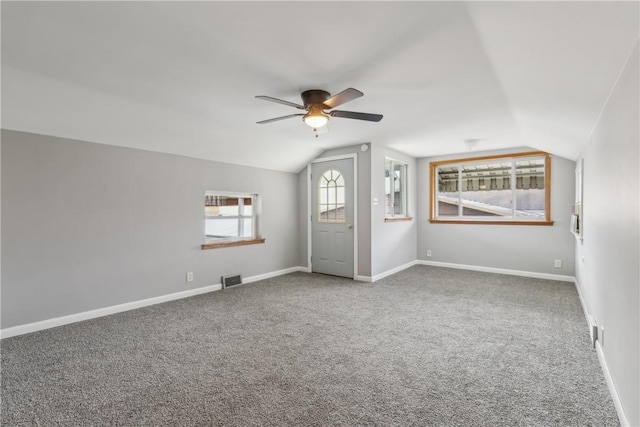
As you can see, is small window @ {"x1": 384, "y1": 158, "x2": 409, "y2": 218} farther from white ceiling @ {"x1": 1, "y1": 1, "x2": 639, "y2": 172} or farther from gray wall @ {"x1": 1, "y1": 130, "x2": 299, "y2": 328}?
gray wall @ {"x1": 1, "y1": 130, "x2": 299, "y2": 328}

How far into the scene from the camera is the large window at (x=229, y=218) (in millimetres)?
4664

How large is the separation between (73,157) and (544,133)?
5318 mm

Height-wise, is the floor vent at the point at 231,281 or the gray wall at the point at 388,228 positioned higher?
the gray wall at the point at 388,228

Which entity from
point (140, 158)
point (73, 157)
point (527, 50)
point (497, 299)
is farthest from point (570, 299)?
point (73, 157)

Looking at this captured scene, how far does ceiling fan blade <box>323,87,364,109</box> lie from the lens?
7.48ft

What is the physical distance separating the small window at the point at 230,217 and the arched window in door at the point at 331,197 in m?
1.17

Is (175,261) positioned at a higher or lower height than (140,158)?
lower

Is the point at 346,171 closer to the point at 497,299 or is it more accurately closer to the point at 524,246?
the point at 497,299

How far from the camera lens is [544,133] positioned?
3.68m

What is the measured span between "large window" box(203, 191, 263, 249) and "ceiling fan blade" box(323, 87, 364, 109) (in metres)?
2.70

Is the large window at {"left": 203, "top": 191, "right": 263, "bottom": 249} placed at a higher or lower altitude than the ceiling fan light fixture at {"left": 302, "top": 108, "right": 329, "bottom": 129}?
lower

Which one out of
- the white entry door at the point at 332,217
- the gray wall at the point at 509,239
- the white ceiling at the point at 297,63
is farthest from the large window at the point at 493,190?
the white entry door at the point at 332,217

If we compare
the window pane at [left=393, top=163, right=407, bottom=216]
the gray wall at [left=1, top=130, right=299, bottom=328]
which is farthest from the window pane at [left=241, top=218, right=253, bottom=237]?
the window pane at [left=393, top=163, right=407, bottom=216]

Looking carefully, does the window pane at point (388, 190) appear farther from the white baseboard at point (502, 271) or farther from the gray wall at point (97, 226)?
the gray wall at point (97, 226)
